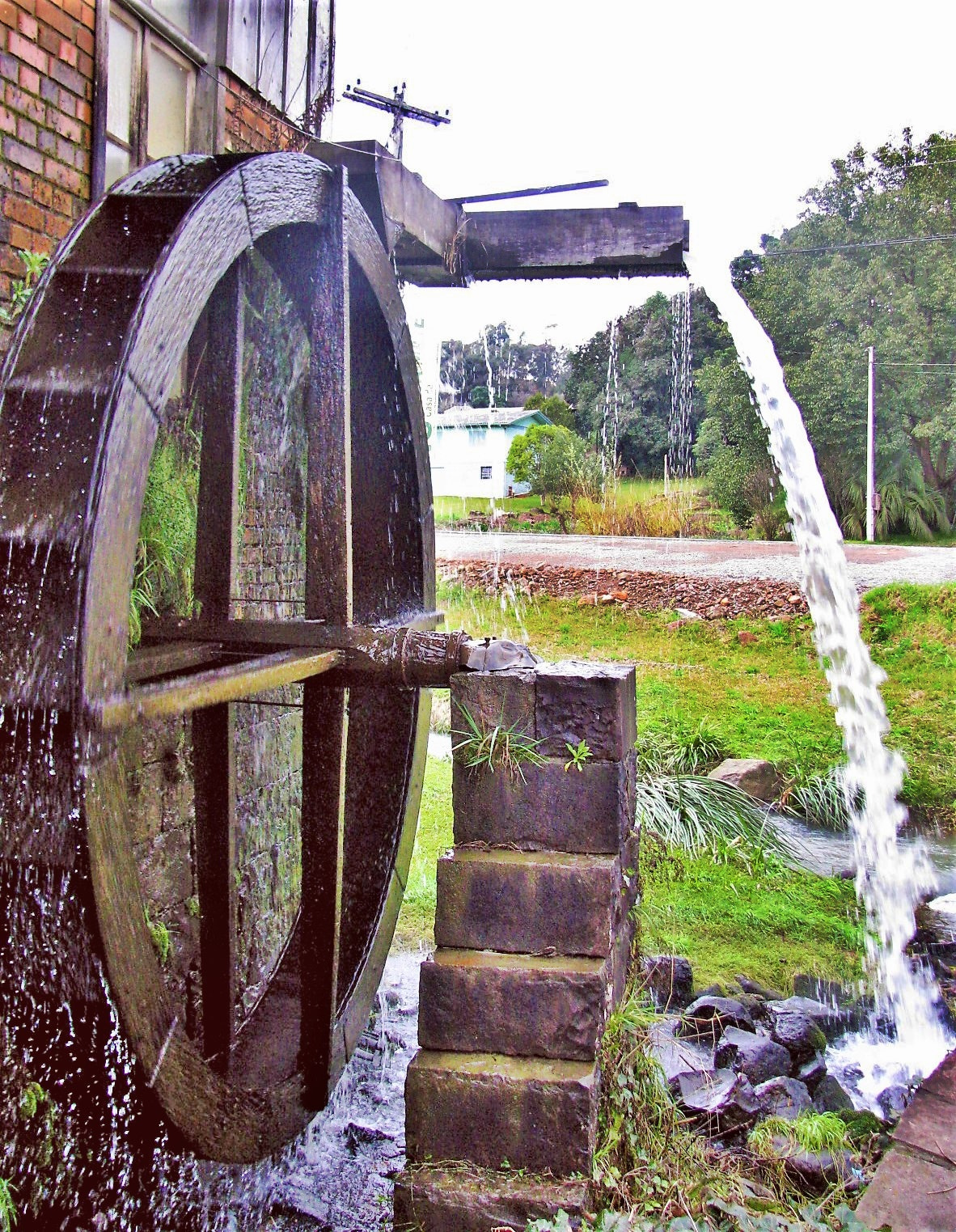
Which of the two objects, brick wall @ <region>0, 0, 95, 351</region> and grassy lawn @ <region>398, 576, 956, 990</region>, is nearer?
brick wall @ <region>0, 0, 95, 351</region>

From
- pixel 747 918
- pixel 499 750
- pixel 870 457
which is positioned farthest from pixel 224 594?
pixel 870 457

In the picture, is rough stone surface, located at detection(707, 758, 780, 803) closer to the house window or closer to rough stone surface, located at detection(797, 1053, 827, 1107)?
rough stone surface, located at detection(797, 1053, 827, 1107)

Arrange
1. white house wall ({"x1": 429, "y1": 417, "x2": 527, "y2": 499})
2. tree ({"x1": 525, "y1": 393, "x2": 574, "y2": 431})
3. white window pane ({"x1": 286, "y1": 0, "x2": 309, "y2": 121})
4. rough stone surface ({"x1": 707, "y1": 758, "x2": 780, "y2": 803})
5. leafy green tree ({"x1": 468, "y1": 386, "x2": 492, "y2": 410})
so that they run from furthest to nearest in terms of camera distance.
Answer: leafy green tree ({"x1": 468, "y1": 386, "x2": 492, "y2": 410}) → white house wall ({"x1": 429, "y1": 417, "x2": 527, "y2": 499}) → tree ({"x1": 525, "y1": 393, "x2": 574, "y2": 431}) → rough stone surface ({"x1": 707, "y1": 758, "x2": 780, "y2": 803}) → white window pane ({"x1": 286, "y1": 0, "x2": 309, "y2": 121})

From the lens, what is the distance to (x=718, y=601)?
9.62m

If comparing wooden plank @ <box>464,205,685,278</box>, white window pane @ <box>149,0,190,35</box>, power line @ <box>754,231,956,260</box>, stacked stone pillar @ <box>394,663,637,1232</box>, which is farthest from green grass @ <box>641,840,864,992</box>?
power line @ <box>754,231,956,260</box>

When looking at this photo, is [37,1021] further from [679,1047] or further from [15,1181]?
[679,1047]

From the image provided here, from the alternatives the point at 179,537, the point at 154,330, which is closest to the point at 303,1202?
the point at 179,537

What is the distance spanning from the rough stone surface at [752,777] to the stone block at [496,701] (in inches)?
190

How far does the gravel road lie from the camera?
996 cm

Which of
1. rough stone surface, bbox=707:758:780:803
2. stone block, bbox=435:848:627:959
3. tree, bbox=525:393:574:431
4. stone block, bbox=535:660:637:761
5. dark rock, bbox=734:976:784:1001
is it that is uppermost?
tree, bbox=525:393:574:431

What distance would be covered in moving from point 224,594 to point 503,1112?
1.56 meters

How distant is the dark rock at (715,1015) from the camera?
13.5ft

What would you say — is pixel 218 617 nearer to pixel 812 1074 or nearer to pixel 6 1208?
pixel 6 1208

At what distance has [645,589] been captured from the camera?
32.2ft
